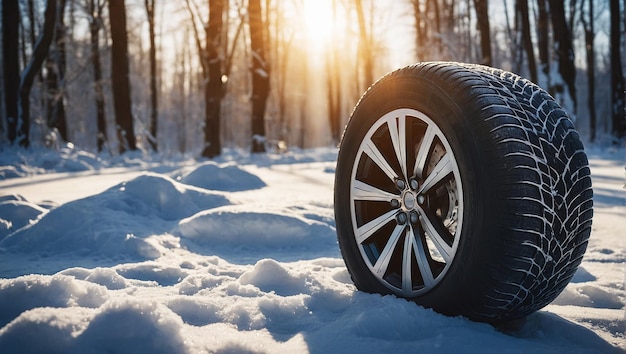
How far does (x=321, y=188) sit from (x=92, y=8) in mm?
18568

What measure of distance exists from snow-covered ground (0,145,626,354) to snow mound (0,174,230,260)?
10mm

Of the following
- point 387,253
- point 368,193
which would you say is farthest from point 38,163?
point 387,253

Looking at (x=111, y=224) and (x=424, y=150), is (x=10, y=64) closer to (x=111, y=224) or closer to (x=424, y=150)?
(x=111, y=224)

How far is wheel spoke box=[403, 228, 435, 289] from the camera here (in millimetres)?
1751

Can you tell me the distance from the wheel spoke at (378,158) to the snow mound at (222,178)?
4.24m

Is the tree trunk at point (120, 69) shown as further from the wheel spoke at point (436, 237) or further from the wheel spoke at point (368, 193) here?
the wheel spoke at point (436, 237)

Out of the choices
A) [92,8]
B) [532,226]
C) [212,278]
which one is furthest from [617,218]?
[92,8]

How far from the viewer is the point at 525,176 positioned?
1489 mm

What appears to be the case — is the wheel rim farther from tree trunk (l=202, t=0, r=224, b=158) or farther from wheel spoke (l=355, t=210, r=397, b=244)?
tree trunk (l=202, t=0, r=224, b=158)

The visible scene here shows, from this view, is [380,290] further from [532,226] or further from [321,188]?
[321,188]

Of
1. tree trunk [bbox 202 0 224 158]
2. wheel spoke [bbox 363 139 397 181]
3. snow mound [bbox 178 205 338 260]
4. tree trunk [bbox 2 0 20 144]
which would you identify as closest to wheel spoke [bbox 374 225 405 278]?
wheel spoke [bbox 363 139 397 181]

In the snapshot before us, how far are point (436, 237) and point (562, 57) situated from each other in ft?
48.9

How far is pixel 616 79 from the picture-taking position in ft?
57.7

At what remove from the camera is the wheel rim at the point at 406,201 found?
5.74 ft
